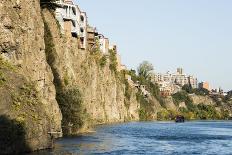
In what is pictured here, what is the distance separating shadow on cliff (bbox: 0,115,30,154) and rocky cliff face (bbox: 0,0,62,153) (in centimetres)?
69

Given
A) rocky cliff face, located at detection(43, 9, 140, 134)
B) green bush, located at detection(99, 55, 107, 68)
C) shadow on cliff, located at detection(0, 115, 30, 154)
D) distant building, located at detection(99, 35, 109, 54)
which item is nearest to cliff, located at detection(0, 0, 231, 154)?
shadow on cliff, located at detection(0, 115, 30, 154)

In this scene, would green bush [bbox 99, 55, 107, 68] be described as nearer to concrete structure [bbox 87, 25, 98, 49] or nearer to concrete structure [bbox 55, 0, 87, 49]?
concrete structure [bbox 87, 25, 98, 49]

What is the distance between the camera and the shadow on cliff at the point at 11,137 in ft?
139

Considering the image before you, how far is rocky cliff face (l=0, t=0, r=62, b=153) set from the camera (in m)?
46.8

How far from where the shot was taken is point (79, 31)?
11562 cm

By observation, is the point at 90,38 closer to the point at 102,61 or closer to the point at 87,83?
Answer: the point at 102,61

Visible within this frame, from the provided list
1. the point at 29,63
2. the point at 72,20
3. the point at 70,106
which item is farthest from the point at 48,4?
the point at 72,20

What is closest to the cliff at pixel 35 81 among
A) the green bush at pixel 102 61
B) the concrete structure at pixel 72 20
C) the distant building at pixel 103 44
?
the concrete structure at pixel 72 20

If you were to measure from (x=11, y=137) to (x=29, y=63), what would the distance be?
1718 cm

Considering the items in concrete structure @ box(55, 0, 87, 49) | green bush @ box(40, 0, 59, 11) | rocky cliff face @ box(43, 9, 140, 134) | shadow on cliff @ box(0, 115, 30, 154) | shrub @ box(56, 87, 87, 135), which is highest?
concrete structure @ box(55, 0, 87, 49)

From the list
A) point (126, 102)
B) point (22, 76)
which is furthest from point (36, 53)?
point (126, 102)

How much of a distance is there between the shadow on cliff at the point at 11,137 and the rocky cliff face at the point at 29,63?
2.27ft

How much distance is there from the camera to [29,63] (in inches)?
2318

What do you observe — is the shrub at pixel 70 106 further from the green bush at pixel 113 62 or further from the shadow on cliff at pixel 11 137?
the green bush at pixel 113 62
